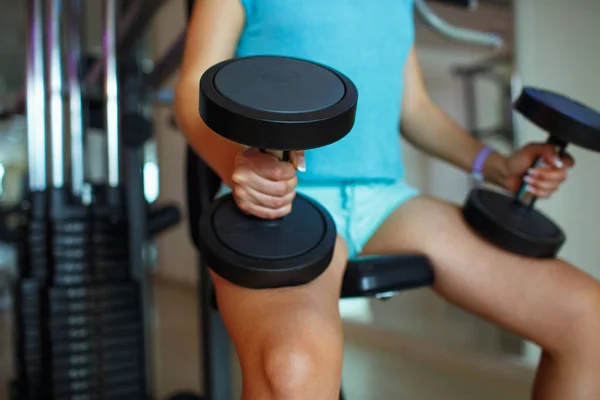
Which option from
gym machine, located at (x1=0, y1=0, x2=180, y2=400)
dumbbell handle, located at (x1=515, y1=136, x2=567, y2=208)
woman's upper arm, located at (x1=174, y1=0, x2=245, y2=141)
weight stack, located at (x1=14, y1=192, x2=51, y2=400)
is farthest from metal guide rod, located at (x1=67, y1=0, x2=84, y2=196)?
dumbbell handle, located at (x1=515, y1=136, x2=567, y2=208)

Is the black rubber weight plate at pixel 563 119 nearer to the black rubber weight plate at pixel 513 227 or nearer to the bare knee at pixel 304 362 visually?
the black rubber weight plate at pixel 513 227

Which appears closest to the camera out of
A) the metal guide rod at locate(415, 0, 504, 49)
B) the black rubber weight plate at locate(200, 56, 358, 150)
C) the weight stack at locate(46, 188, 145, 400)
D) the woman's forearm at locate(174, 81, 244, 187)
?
the black rubber weight plate at locate(200, 56, 358, 150)

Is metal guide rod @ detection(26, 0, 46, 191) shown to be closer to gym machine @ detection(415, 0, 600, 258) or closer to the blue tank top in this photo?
the blue tank top

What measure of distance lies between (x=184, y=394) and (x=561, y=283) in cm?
71

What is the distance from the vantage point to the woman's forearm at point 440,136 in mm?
686

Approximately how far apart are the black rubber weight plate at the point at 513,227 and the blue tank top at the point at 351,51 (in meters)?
0.10

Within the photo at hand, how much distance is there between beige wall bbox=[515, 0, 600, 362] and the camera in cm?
144

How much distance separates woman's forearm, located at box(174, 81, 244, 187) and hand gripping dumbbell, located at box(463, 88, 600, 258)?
0.92 ft

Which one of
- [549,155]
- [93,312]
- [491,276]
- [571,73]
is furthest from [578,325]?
[571,73]

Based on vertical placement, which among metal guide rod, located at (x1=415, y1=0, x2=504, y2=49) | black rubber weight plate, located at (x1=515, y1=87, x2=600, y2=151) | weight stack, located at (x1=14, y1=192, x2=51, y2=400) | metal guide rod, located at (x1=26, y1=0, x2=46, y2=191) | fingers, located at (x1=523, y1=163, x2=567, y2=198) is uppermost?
metal guide rod, located at (x1=415, y1=0, x2=504, y2=49)

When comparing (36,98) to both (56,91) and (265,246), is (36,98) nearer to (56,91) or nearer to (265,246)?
(56,91)

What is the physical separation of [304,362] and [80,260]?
724 millimetres

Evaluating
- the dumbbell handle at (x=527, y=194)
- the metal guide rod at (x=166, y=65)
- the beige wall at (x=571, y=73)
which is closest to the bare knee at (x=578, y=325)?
the dumbbell handle at (x=527, y=194)

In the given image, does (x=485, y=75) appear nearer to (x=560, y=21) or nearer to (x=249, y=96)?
(x=560, y=21)
